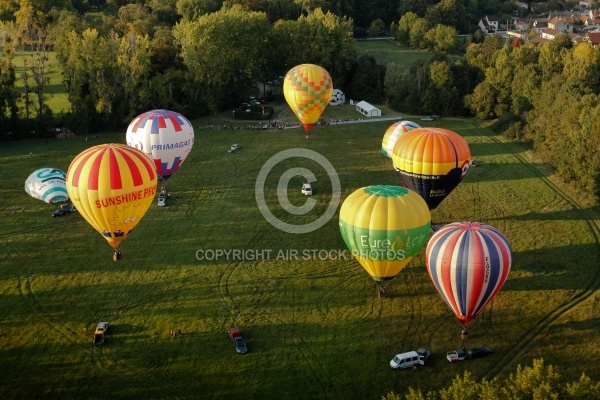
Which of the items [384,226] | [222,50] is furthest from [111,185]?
[222,50]

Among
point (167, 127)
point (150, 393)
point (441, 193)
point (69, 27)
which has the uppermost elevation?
point (69, 27)

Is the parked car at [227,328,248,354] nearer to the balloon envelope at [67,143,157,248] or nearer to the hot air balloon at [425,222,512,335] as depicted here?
the balloon envelope at [67,143,157,248]

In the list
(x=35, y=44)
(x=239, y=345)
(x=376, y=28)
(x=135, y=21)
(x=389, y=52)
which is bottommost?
(x=239, y=345)

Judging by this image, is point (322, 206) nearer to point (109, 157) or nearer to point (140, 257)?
point (140, 257)

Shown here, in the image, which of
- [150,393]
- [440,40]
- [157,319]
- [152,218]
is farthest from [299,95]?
[440,40]

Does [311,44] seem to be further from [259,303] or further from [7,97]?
[259,303]
